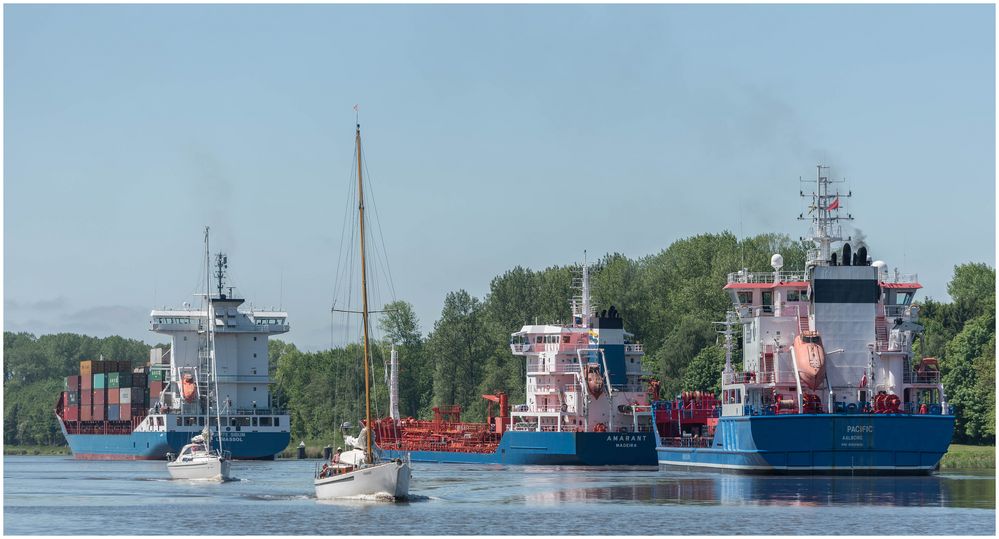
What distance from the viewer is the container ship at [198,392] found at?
429 ft

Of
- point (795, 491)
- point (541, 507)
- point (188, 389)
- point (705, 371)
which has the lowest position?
point (541, 507)

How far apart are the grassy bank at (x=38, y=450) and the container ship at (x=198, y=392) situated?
3940 centimetres

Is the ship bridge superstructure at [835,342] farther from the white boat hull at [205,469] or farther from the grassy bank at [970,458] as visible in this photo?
the white boat hull at [205,469]

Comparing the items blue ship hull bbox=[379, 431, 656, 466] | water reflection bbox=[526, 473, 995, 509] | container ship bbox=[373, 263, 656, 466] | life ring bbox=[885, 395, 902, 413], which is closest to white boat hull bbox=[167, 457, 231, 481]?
blue ship hull bbox=[379, 431, 656, 466]

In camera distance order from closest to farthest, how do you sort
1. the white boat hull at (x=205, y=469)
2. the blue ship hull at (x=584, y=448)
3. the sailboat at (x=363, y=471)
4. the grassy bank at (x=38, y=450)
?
the sailboat at (x=363, y=471) < the white boat hull at (x=205, y=469) < the blue ship hull at (x=584, y=448) < the grassy bank at (x=38, y=450)

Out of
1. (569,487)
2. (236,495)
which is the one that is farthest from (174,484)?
(569,487)

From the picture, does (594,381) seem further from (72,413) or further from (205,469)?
(72,413)

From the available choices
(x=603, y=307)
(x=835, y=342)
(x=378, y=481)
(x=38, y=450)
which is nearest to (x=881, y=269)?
(x=835, y=342)

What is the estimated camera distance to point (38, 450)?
18688 cm

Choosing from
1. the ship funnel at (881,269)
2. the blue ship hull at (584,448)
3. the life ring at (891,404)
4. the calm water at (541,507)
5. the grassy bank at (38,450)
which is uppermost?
the ship funnel at (881,269)

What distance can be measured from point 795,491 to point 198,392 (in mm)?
65368

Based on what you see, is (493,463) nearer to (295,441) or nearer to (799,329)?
(799,329)

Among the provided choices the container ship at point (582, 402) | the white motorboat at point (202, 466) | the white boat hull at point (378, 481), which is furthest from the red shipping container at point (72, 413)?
the white boat hull at point (378, 481)

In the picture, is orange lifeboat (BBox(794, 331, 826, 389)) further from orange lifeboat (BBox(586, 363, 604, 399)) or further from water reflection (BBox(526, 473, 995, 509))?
orange lifeboat (BBox(586, 363, 604, 399))
